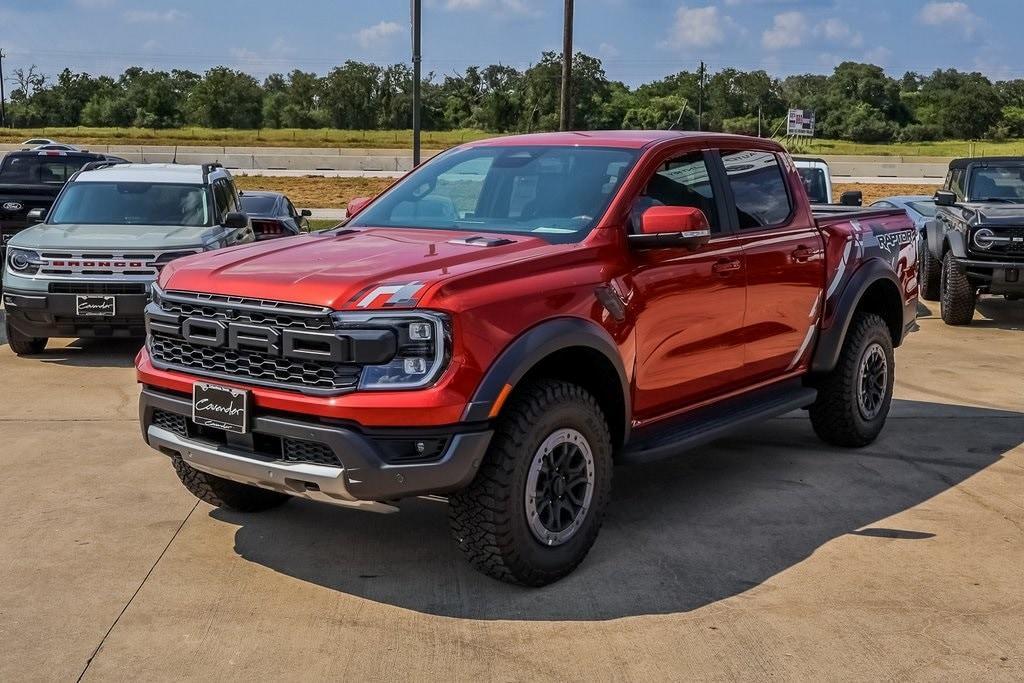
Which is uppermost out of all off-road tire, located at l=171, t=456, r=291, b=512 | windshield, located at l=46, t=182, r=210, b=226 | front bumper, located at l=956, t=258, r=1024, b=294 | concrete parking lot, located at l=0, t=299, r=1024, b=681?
windshield, located at l=46, t=182, r=210, b=226

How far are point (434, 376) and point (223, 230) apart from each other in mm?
6988

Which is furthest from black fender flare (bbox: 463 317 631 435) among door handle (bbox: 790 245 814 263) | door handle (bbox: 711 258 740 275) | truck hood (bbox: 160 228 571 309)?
door handle (bbox: 790 245 814 263)

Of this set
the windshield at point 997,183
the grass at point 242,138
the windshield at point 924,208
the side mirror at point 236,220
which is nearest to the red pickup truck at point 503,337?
the side mirror at point 236,220

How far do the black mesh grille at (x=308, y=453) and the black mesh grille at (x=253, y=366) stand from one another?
22cm

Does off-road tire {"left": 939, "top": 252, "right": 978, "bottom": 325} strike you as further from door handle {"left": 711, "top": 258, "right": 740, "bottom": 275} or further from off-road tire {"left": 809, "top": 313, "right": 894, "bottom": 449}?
door handle {"left": 711, "top": 258, "right": 740, "bottom": 275}

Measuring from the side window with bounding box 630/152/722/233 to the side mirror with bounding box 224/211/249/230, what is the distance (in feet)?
18.9

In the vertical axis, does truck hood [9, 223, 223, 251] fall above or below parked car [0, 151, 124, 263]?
below

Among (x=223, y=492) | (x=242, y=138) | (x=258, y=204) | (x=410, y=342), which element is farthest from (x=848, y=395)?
(x=242, y=138)

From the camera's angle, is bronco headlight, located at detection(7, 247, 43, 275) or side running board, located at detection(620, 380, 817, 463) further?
bronco headlight, located at detection(7, 247, 43, 275)

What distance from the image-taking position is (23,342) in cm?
998

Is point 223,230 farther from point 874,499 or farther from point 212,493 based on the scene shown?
point 874,499

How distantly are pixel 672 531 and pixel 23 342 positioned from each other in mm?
6749

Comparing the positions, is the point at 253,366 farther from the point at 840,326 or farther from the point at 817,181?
the point at 817,181

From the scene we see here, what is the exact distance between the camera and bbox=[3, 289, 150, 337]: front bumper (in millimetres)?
9477
